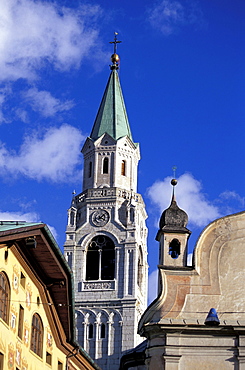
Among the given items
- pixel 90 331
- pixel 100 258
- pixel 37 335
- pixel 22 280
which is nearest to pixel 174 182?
pixel 37 335

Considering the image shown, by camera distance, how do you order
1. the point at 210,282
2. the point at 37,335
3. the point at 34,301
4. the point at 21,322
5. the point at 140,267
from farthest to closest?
the point at 140,267 → the point at 210,282 → the point at 37,335 → the point at 34,301 → the point at 21,322

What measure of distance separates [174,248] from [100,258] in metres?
49.8

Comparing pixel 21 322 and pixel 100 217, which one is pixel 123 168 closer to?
pixel 100 217

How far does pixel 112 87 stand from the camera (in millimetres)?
97562

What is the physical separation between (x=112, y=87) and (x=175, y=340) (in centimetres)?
6500

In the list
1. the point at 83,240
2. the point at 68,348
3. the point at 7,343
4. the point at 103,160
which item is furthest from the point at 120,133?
the point at 7,343

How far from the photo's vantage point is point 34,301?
33531mm

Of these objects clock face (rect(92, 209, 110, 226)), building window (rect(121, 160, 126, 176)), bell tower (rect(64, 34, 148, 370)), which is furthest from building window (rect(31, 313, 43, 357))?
building window (rect(121, 160, 126, 176))

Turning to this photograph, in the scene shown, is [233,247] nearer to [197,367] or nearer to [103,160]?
[197,367]

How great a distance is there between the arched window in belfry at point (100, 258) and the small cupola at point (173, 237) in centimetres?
4879

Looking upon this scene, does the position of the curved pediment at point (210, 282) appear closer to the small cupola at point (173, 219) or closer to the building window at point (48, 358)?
the small cupola at point (173, 219)

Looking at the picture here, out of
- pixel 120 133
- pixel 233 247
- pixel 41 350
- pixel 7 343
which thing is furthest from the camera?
pixel 120 133

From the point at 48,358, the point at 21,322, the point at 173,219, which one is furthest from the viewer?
the point at 173,219

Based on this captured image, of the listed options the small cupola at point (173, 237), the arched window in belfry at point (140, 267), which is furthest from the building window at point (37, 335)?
the arched window in belfry at point (140, 267)
